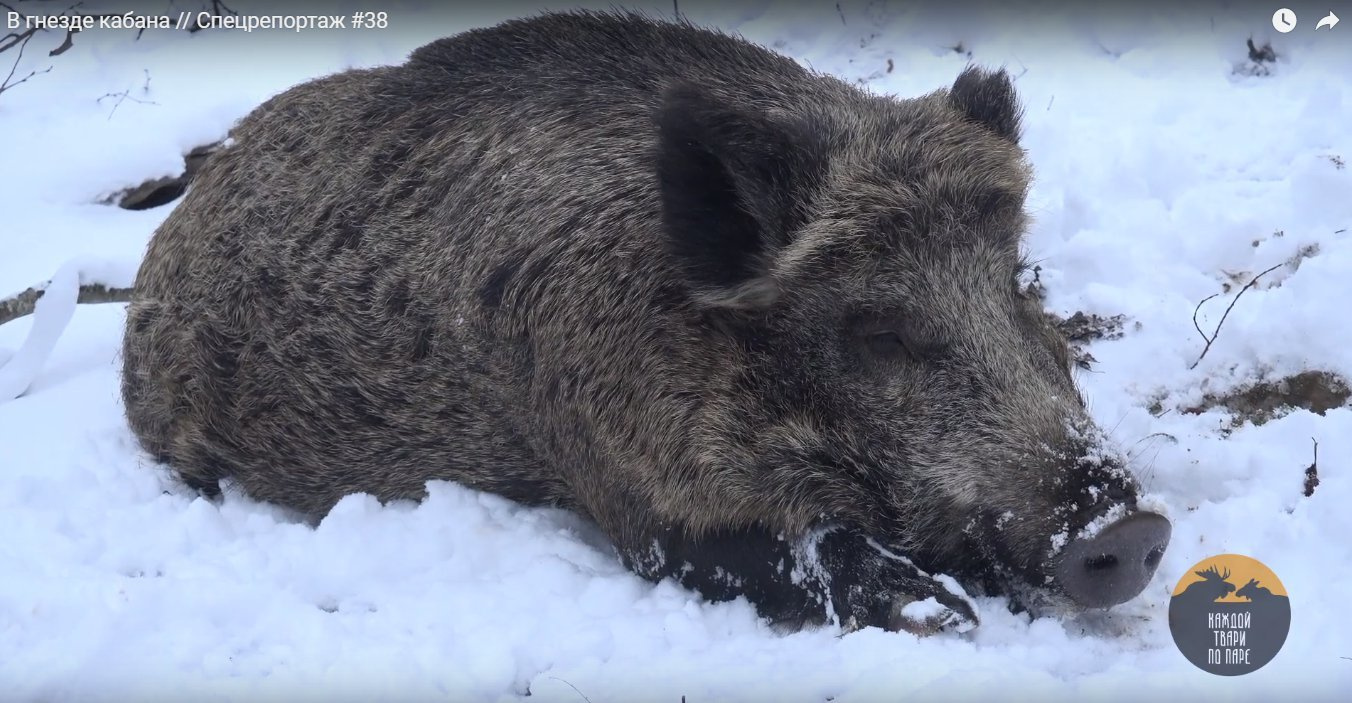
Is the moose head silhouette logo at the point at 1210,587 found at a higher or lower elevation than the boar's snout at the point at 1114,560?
lower

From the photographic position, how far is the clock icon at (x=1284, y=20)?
8.23 m

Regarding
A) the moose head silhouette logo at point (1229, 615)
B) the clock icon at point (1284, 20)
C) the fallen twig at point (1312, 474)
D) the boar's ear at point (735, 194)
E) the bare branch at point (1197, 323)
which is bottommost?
the moose head silhouette logo at point (1229, 615)

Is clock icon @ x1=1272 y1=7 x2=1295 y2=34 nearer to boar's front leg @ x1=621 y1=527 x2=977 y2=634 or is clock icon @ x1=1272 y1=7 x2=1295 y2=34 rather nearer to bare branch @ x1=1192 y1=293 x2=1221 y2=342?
bare branch @ x1=1192 y1=293 x2=1221 y2=342

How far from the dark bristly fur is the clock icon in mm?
5119

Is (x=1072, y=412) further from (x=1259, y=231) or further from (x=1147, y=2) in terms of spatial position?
(x=1147, y=2)

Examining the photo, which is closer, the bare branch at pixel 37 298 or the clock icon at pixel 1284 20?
the bare branch at pixel 37 298

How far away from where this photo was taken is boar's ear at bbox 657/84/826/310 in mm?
3676

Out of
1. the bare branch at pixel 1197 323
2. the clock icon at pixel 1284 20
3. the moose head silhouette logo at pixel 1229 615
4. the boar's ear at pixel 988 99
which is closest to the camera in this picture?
the moose head silhouette logo at pixel 1229 615

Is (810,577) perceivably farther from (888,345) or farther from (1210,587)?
(1210,587)

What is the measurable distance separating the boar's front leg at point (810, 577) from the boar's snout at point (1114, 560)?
33 centimetres

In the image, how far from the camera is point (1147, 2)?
9.30 meters

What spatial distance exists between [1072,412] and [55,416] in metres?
4.54

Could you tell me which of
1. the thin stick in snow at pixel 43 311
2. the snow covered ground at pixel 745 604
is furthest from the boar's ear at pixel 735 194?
the thin stick in snow at pixel 43 311

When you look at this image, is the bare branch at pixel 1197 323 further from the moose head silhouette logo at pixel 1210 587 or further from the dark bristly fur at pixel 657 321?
the moose head silhouette logo at pixel 1210 587
